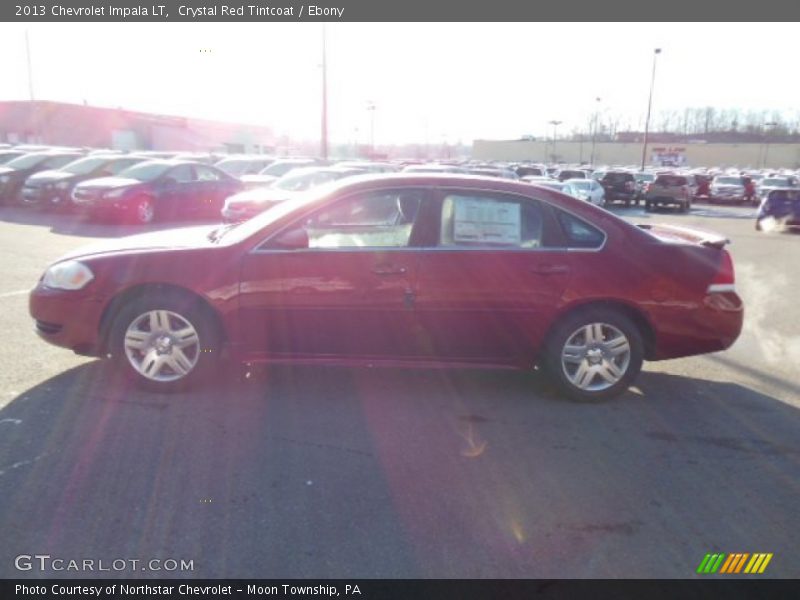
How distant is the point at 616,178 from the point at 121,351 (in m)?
27.7

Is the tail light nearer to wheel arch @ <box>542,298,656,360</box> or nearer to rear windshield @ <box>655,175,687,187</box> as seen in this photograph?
wheel arch @ <box>542,298,656,360</box>

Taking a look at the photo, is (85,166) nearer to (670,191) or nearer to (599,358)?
(599,358)

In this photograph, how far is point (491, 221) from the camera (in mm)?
4492

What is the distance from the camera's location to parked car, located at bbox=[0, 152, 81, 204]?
17.6 metres

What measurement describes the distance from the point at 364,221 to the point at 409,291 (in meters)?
0.69

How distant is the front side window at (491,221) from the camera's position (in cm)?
445

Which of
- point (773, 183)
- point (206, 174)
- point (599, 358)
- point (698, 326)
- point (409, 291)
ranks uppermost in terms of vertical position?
point (206, 174)

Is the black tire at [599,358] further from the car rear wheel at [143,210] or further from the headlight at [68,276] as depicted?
the car rear wheel at [143,210]

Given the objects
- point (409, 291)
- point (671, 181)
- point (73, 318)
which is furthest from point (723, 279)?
point (671, 181)

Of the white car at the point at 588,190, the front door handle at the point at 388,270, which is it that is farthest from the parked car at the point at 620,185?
the front door handle at the point at 388,270

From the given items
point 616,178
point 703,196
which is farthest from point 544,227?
point 703,196

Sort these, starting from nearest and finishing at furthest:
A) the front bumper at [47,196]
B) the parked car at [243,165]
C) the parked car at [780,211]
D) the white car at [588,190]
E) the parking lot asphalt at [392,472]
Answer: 1. the parking lot asphalt at [392,472]
2. the front bumper at [47,196]
3. the parked car at [780,211]
4. the parked car at [243,165]
5. the white car at [588,190]

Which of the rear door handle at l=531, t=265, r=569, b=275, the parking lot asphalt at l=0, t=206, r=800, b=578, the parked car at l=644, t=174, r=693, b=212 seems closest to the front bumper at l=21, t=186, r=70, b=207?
the parking lot asphalt at l=0, t=206, r=800, b=578

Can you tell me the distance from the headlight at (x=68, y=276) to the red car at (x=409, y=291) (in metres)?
0.01
